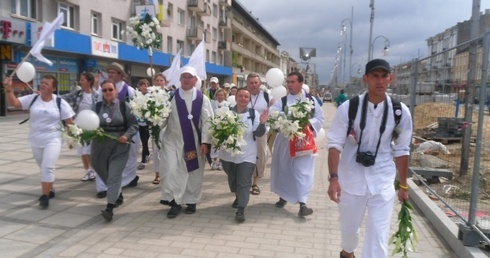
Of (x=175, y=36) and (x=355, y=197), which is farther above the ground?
(x=175, y=36)

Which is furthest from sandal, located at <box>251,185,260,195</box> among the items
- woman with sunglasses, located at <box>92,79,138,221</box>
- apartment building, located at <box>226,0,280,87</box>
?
apartment building, located at <box>226,0,280,87</box>

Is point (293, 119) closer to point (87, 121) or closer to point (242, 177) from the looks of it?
point (242, 177)

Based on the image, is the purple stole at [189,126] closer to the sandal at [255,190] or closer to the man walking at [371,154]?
the sandal at [255,190]

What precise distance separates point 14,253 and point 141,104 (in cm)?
224

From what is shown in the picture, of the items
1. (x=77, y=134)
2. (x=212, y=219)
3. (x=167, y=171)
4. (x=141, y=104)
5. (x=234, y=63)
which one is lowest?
(x=212, y=219)

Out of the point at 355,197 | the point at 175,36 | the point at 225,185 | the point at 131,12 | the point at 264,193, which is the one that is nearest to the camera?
the point at 355,197

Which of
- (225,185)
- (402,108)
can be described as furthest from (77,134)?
(402,108)

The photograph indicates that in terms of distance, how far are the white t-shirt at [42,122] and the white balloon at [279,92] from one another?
3347 millimetres

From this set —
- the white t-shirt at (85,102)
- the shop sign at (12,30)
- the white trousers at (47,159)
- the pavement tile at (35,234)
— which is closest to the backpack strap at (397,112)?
the pavement tile at (35,234)

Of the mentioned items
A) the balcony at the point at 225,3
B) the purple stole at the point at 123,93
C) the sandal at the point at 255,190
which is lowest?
the sandal at the point at 255,190

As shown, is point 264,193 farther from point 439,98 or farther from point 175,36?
point 175,36

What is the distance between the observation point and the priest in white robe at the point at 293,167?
595 cm

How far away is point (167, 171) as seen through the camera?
226 inches

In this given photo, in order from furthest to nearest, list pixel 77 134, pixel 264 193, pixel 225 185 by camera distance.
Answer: pixel 225 185
pixel 264 193
pixel 77 134
